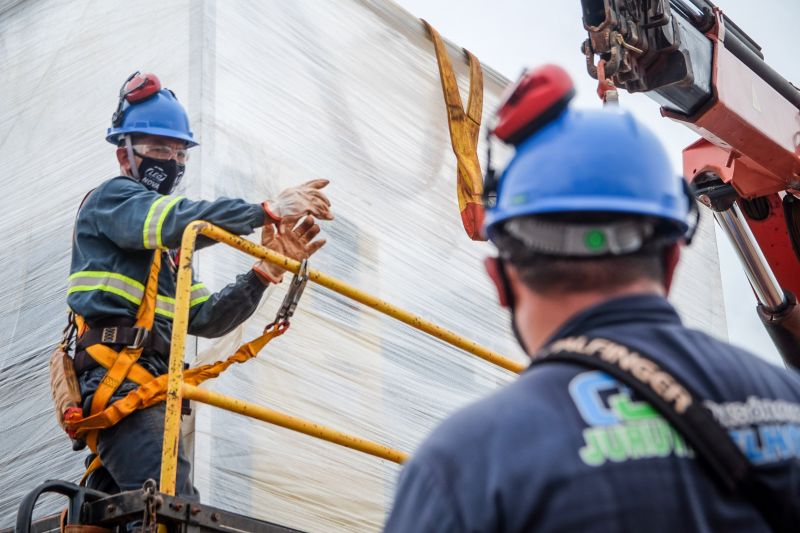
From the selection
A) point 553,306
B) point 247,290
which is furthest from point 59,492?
point 553,306

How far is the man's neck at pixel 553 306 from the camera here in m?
1.49

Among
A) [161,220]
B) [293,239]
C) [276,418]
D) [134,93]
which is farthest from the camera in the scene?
[134,93]

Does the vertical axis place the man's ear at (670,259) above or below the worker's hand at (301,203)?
above

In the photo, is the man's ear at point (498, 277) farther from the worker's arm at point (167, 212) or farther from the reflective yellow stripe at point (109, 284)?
the reflective yellow stripe at point (109, 284)

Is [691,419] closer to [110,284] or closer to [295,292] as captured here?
[295,292]

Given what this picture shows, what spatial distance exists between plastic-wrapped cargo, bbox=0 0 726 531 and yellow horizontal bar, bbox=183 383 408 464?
77 cm

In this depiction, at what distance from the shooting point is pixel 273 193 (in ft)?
16.6

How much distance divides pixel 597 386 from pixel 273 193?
3806 mm

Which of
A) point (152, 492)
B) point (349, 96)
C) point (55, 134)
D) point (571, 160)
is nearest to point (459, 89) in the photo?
point (349, 96)

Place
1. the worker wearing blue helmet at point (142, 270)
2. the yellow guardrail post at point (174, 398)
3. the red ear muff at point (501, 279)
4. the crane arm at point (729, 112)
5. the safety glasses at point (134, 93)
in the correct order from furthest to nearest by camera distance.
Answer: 1. the crane arm at point (729, 112)
2. the safety glasses at point (134, 93)
3. the worker wearing blue helmet at point (142, 270)
4. the yellow guardrail post at point (174, 398)
5. the red ear muff at point (501, 279)

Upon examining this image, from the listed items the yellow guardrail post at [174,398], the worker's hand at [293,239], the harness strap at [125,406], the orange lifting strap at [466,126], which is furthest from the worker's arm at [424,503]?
the orange lifting strap at [466,126]

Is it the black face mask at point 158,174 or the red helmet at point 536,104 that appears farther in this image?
the black face mask at point 158,174

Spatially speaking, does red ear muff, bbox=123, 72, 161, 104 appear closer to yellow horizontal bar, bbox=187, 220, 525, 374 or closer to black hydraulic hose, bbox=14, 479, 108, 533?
yellow horizontal bar, bbox=187, 220, 525, 374

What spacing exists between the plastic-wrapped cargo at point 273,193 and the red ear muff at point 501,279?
2.72 m
